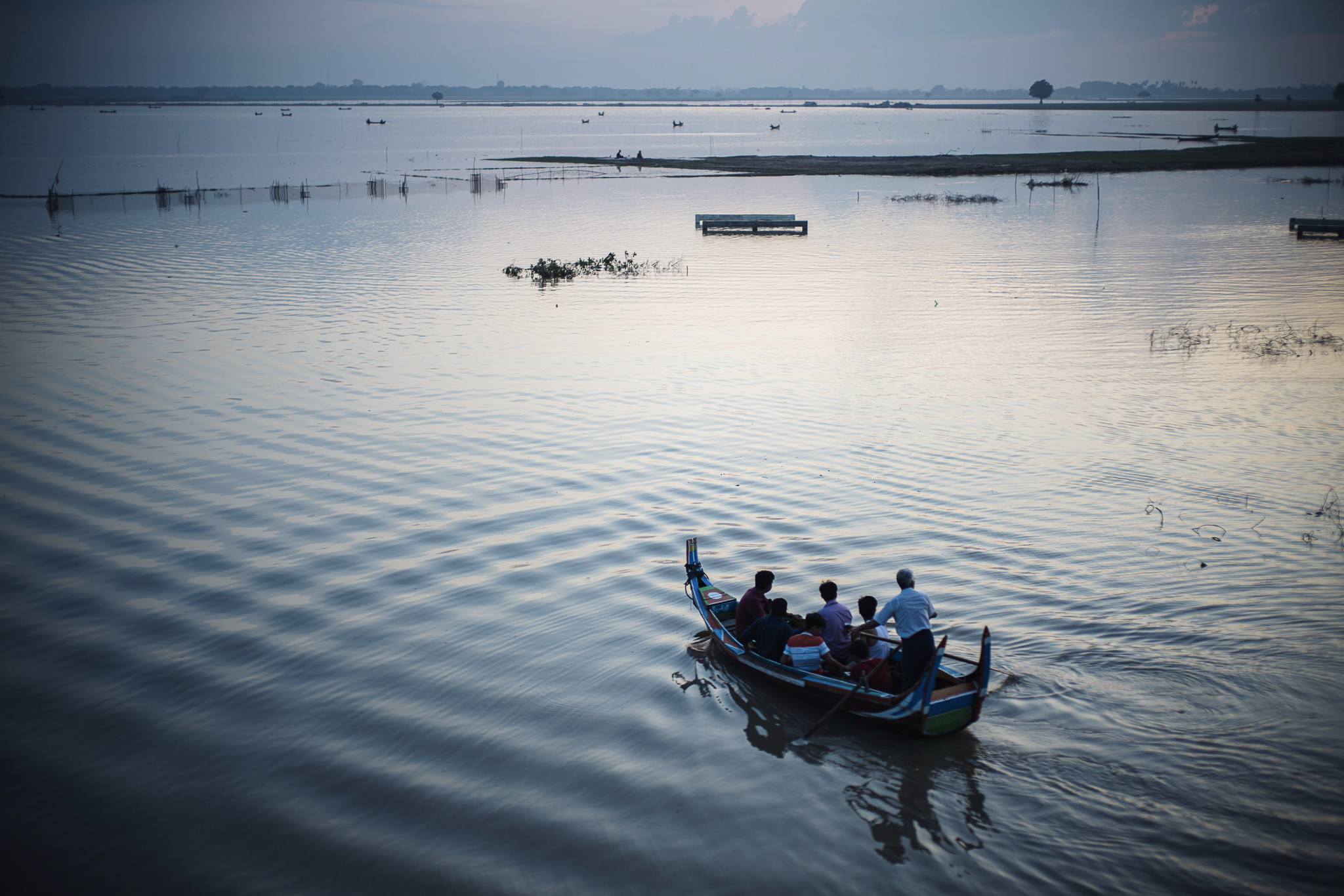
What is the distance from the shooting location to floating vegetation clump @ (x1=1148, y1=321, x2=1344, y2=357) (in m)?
25.7

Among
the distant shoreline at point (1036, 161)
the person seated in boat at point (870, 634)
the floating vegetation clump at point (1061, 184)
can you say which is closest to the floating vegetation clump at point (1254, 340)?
the person seated in boat at point (870, 634)

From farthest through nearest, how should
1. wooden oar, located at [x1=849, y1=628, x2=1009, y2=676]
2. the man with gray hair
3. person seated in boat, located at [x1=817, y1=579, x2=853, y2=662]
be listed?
person seated in boat, located at [x1=817, y1=579, x2=853, y2=662] → wooden oar, located at [x1=849, y1=628, x2=1009, y2=676] → the man with gray hair

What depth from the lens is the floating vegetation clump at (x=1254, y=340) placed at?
1011 inches

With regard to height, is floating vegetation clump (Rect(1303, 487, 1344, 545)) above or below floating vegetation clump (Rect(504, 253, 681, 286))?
below

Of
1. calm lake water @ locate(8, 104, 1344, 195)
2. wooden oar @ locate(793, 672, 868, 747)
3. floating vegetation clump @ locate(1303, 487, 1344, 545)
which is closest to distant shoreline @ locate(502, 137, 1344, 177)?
calm lake water @ locate(8, 104, 1344, 195)

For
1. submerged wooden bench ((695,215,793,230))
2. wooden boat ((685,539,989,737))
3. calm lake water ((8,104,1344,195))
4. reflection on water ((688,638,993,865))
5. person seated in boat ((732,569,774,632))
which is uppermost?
calm lake water ((8,104,1344,195))

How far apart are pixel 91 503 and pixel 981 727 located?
15.3m

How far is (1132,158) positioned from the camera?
94.8 meters

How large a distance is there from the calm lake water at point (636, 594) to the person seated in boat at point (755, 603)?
0.75 meters

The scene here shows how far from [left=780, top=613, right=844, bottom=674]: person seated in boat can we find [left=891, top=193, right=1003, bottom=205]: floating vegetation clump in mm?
60599

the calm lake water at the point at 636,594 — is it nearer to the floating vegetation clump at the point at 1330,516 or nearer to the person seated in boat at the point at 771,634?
the floating vegetation clump at the point at 1330,516

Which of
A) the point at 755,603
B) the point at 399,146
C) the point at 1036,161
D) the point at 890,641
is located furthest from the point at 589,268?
the point at 399,146

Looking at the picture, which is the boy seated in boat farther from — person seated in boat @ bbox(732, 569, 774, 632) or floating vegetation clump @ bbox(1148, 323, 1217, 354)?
floating vegetation clump @ bbox(1148, 323, 1217, 354)

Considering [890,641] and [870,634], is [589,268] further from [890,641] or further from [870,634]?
[890,641]
